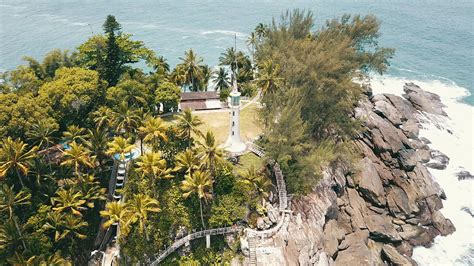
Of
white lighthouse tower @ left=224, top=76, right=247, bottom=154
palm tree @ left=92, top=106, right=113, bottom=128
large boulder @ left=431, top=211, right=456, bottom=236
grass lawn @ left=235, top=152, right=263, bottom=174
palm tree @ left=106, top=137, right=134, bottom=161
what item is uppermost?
palm tree @ left=92, top=106, right=113, bottom=128

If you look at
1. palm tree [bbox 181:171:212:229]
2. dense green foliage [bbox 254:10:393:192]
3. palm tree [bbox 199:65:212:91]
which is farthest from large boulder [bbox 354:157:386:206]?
palm tree [bbox 199:65:212:91]

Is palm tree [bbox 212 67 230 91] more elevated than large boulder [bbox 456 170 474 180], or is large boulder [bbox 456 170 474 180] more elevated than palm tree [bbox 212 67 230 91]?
palm tree [bbox 212 67 230 91]

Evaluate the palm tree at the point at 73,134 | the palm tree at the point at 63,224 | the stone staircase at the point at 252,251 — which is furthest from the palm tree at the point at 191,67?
the stone staircase at the point at 252,251

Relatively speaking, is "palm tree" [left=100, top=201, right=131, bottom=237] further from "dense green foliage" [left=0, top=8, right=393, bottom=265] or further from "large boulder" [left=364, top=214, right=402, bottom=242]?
"large boulder" [left=364, top=214, right=402, bottom=242]

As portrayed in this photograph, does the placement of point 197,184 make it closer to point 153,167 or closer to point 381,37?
point 153,167

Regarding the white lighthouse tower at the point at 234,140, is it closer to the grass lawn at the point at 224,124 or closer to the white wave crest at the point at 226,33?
the grass lawn at the point at 224,124

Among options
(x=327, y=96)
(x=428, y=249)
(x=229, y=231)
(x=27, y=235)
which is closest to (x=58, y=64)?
(x=27, y=235)
